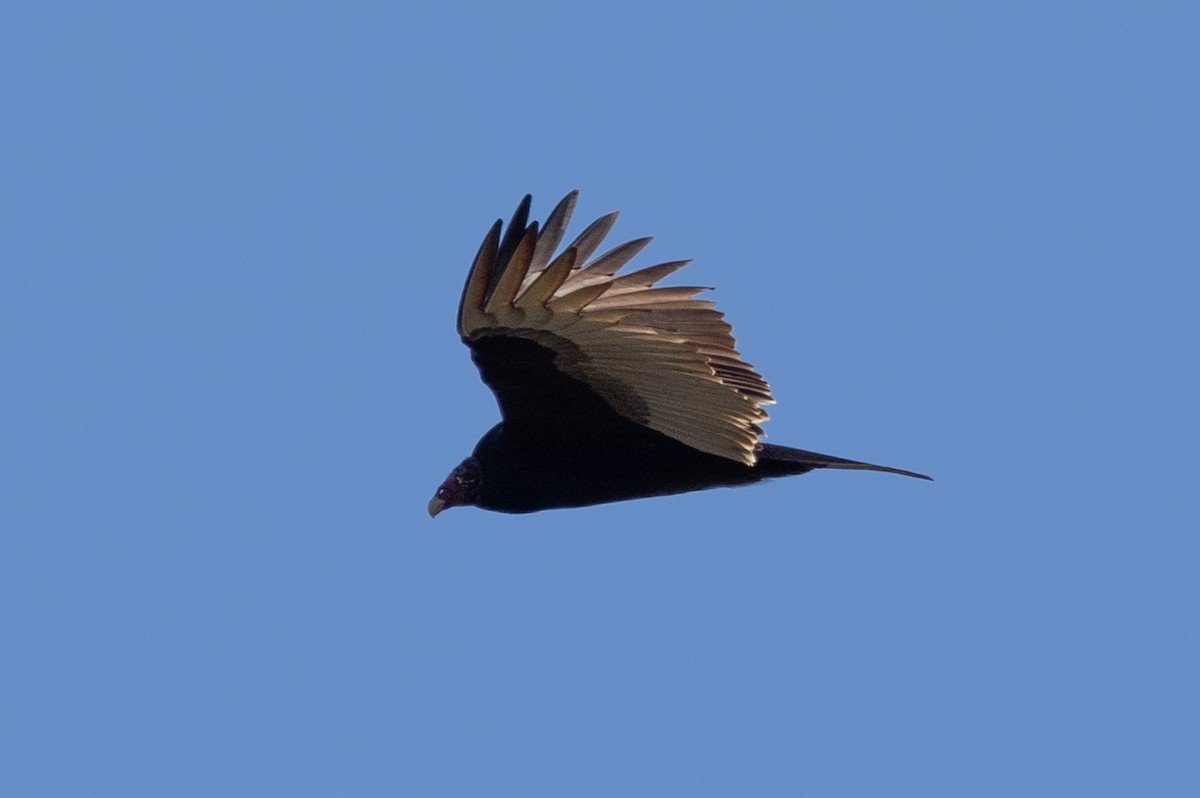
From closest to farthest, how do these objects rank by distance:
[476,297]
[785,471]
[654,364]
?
1. [476,297]
2. [654,364]
3. [785,471]

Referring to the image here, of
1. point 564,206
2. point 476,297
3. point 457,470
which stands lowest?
point 457,470

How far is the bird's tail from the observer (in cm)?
613

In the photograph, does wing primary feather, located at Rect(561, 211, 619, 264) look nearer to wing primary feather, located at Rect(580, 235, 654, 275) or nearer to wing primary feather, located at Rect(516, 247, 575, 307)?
wing primary feather, located at Rect(580, 235, 654, 275)

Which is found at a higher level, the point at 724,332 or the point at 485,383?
the point at 724,332

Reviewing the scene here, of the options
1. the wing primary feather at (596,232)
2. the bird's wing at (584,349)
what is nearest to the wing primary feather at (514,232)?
the bird's wing at (584,349)

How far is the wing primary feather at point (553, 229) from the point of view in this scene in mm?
5688

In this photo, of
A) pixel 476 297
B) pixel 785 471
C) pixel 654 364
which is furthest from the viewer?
pixel 785 471

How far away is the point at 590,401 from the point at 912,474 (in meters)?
1.13

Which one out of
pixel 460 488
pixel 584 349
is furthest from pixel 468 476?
pixel 584 349

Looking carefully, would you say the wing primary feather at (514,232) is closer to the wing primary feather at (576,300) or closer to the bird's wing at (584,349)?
the bird's wing at (584,349)

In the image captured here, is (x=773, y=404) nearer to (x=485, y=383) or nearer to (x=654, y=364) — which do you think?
(x=654, y=364)

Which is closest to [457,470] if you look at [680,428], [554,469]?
[554,469]

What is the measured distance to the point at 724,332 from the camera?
21.5 feet

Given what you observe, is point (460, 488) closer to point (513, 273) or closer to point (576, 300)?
point (576, 300)
